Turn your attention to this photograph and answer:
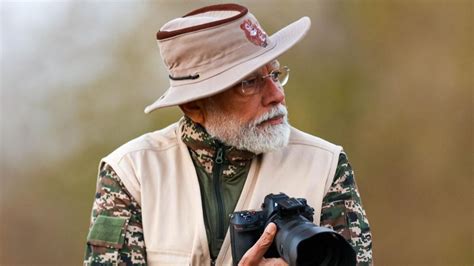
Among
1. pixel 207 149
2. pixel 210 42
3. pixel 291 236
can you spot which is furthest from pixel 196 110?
pixel 291 236

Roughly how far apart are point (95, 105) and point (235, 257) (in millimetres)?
2961

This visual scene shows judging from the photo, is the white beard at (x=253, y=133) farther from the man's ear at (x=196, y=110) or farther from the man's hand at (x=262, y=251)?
the man's hand at (x=262, y=251)

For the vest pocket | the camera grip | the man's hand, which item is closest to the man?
the vest pocket

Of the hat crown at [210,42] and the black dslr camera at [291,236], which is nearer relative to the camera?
the black dslr camera at [291,236]

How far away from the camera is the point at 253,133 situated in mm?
2146

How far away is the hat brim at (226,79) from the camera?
2066 mm

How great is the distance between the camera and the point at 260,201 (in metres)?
2.14

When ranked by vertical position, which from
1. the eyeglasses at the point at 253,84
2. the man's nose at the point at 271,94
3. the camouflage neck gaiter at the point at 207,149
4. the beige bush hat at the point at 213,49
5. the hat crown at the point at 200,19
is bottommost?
the camouflage neck gaiter at the point at 207,149

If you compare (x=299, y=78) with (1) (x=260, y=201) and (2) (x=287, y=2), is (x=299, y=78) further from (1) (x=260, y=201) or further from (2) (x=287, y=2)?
(1) (x=260, y=201)

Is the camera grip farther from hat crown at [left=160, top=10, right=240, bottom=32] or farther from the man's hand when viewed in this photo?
hat crown at [left=160, top=10, right=240, bottom=32]

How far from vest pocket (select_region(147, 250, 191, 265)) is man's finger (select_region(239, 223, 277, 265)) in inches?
13.0

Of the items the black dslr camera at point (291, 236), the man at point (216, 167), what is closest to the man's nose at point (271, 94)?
the man at point (216, 167)

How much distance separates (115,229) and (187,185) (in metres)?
0.27

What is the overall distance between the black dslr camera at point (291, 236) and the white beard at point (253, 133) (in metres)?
0.26
